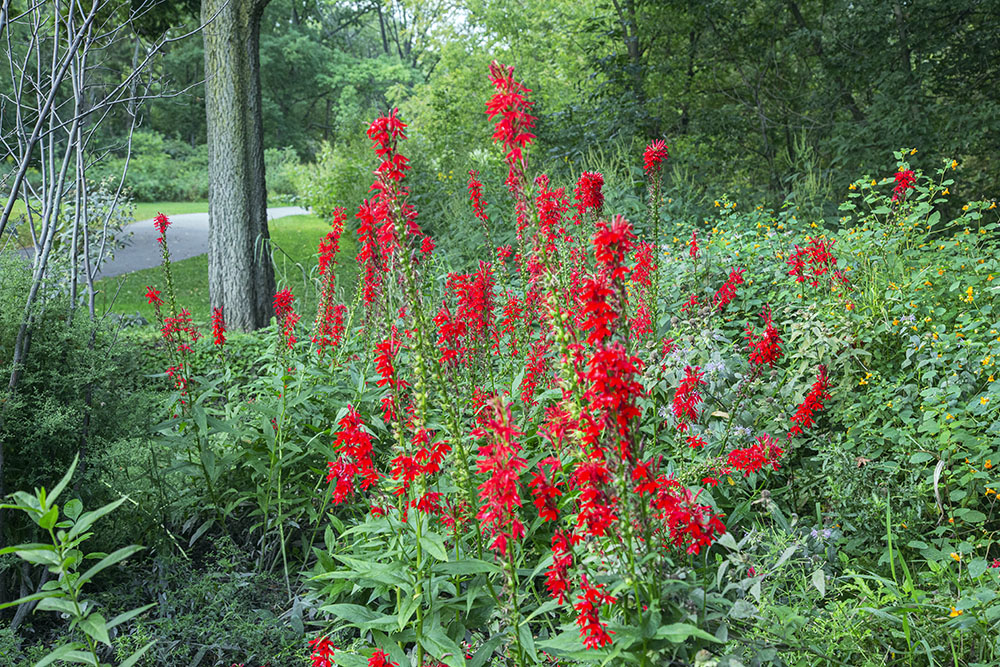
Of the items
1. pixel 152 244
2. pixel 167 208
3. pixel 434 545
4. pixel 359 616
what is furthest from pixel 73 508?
pixel 167 208

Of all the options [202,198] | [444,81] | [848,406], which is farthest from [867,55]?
[202,198]

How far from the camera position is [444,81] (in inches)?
750

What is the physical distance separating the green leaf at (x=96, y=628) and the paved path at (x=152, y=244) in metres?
10.2

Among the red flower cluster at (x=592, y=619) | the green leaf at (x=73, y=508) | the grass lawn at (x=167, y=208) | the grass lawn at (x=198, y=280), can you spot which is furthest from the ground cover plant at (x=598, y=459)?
the grass lawn at (x=167, y=208)

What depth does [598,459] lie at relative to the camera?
171 centimetres

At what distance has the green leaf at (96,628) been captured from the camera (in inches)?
67.9

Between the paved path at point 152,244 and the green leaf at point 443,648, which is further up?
the paved path at point 152,244

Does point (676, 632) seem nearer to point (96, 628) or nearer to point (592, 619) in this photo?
point (592, 619)

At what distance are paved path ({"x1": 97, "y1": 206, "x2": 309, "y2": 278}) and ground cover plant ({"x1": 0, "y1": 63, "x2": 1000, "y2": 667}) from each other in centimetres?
880

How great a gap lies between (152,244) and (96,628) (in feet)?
51.6

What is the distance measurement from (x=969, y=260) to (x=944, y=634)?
2744 millimetres

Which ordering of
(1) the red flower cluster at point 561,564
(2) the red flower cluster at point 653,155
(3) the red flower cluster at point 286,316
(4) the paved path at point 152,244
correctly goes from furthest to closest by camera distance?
(4) the paved path at point 152,244, (3) the red flower cluster at point 286,316, (2) the red flower cluster at point 653,155, (1) the red flower cluster at point 561,564

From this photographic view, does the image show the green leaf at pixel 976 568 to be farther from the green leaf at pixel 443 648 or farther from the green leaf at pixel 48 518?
the green leaf at pixel 48 518

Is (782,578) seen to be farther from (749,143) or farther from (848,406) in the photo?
(749,143)
